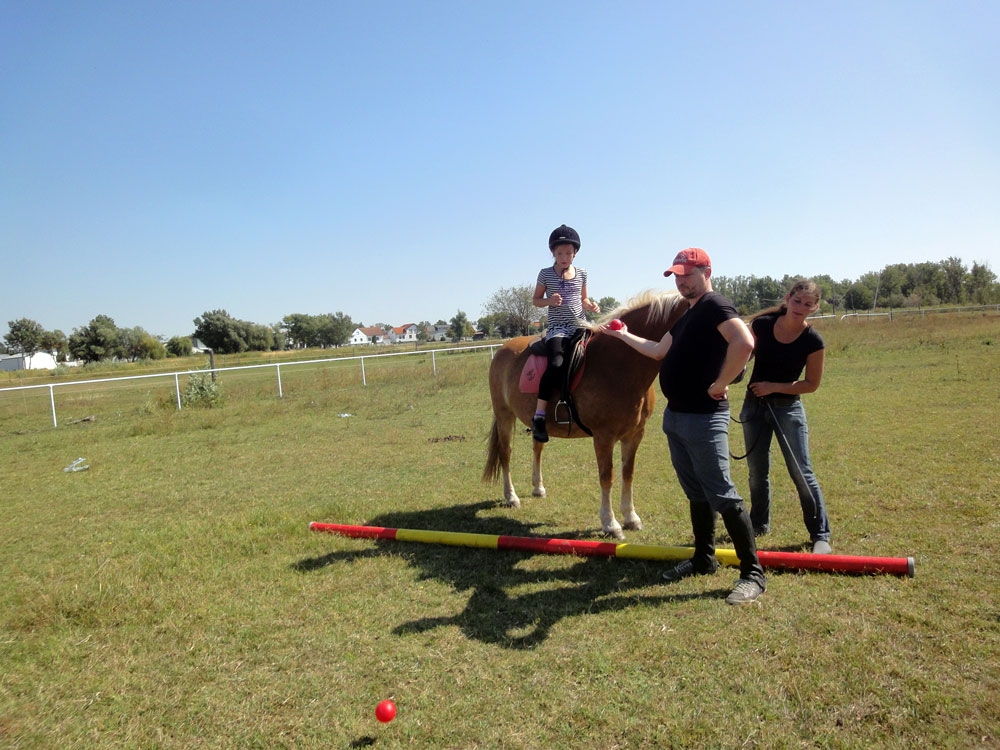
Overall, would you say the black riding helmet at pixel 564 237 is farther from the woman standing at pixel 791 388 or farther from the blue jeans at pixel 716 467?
the blue jeans at pixel 716 467

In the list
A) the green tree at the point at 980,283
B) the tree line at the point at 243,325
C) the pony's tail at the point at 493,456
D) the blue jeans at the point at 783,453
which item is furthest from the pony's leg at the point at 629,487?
the green tree at the point at 980,283

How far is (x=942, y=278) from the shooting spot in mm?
67438

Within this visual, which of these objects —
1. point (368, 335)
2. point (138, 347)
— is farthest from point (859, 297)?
point (368, 335)

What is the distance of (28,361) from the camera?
72688 mm

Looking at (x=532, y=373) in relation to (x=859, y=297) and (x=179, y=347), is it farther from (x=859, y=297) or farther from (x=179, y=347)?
(x=859, y=297)

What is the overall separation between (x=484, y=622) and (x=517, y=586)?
0.59 metres

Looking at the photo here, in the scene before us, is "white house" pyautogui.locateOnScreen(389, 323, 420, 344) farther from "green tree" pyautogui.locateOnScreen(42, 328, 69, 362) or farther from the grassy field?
the grassy field

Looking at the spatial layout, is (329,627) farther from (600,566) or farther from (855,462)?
(855,462)

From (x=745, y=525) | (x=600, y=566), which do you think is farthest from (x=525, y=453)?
(x=745, y=525)

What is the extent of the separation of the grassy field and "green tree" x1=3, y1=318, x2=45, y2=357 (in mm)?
86424

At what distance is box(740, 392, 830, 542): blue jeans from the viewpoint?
15.1 feet

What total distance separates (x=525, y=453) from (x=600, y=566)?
5000 mm

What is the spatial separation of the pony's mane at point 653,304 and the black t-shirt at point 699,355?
924 mm

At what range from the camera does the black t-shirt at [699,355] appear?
12.2 feet
